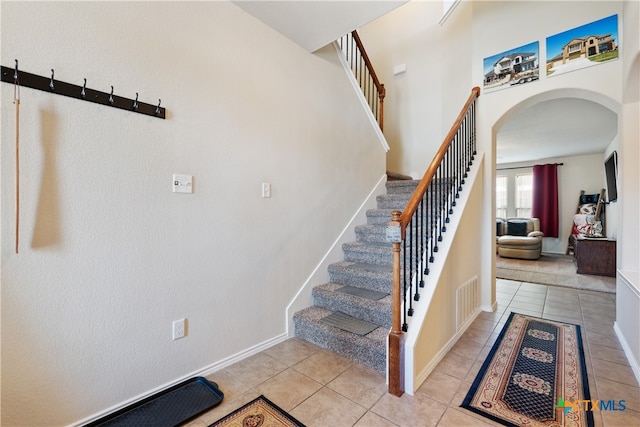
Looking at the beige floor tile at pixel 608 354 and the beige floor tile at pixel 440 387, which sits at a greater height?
the beige floor tile at pixel 440 387

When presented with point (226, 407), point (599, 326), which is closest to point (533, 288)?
point (599, 326)

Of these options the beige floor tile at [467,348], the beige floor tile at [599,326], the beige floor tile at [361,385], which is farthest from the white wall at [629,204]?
the beige floor tile at [361,385]

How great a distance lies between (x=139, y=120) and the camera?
5.26 feet

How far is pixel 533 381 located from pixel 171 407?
2.28 meters

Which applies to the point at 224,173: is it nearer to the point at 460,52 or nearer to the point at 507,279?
the point at 460,52

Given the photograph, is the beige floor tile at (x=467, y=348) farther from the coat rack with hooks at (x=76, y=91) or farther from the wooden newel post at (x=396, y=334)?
the coat rack with hooks at (x=76, y=91)

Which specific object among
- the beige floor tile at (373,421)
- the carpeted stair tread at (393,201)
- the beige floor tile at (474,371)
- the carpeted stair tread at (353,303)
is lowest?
the beige floor tile at (474,371)

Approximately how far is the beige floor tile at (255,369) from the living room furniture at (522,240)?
6.58 metres

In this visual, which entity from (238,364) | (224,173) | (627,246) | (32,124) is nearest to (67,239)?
(32,124)

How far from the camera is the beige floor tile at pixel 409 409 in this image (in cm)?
151

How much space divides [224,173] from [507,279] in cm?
495

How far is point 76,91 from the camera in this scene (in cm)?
139

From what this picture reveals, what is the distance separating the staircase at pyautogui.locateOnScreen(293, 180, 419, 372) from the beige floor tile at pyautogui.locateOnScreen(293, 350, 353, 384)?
59 millimetres

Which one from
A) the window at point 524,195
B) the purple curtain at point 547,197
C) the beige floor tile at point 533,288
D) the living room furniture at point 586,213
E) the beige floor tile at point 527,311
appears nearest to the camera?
the beige floor tile at point 527,311
